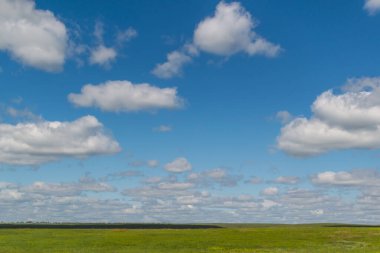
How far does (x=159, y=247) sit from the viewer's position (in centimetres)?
8331

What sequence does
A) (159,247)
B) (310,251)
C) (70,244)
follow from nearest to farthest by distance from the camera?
(310,251) → (159,247) → (70,244)

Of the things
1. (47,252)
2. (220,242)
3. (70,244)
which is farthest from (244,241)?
(47,252)

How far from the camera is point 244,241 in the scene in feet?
306

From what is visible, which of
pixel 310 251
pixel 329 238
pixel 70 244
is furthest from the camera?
pixel 329 238

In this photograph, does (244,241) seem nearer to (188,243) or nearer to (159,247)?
(188,243)

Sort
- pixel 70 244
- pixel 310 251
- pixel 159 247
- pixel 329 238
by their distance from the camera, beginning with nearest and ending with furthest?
pixel 310 251 < pixel 159 247 < pixel 70 244 < pixel 329 238

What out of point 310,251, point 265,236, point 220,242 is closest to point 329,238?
point 265,236

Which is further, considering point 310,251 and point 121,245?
point 121,245

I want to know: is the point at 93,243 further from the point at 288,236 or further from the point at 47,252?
the point at 288,236

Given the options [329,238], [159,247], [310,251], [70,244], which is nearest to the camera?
[310,251]

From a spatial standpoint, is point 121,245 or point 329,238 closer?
point 121,245

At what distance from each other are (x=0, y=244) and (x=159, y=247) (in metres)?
28.6

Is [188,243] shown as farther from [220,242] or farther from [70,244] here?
[70,244]

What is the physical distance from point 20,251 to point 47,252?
15.3 feet
